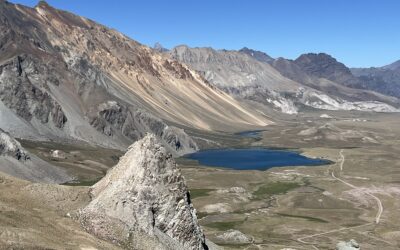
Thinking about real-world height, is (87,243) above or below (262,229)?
above

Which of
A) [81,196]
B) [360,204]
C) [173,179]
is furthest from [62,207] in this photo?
[360,204]

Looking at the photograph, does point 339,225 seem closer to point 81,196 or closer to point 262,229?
point 262,229

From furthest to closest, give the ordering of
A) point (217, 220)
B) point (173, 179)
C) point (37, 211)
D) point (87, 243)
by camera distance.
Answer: point (217, 220) < point (173, 179) < point (37, 211) < point (87, 243)

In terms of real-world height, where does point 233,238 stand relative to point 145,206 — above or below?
below

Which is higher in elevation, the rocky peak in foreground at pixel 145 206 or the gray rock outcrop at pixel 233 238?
the rocky peak in foreground at pixel 145 206

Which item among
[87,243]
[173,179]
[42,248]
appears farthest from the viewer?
[173,179]

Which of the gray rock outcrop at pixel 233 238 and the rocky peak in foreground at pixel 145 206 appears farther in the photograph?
the gray rock outcrop at pixel 233 238

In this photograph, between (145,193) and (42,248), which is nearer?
(42,248)

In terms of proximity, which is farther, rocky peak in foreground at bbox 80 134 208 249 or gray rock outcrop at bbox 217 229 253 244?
gray rock outcrop at bbox 217 229 253 244
